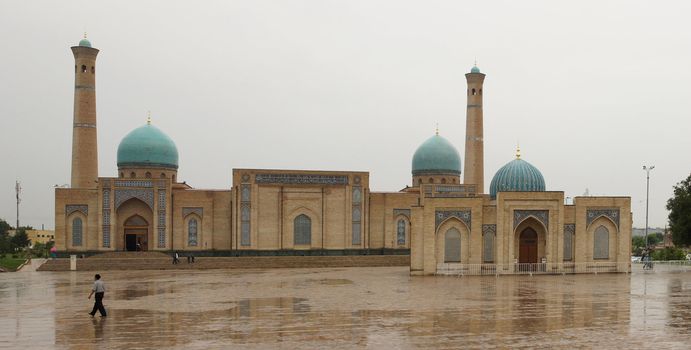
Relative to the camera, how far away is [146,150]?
42.2 metres

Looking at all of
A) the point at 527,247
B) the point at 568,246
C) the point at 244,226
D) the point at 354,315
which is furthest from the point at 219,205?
the point at 354,315

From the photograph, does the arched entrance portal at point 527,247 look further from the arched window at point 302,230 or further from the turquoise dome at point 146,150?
the turquoise dome at point 146,150

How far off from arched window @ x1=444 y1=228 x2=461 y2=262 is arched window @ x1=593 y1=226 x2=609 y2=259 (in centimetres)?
637

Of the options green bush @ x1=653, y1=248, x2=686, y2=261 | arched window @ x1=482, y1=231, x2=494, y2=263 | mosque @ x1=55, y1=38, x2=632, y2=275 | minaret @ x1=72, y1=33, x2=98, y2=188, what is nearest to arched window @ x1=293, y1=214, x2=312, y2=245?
mosque @ x1=55, y1=38, x2=632, y2=275

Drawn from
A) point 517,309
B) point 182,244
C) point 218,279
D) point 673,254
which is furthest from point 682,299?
point 673,254

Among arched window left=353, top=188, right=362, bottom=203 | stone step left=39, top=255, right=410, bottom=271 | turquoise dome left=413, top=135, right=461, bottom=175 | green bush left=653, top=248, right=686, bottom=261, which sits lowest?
green bush left=653, top=248, right=686, bottom=261

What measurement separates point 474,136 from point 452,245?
67.0ft

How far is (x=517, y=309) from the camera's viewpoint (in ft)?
51.0

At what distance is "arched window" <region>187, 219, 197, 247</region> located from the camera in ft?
126

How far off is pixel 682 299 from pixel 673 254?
32544 mm

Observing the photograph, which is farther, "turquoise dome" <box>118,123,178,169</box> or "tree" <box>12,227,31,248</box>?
"tree" <box>12,227,31,248</box>

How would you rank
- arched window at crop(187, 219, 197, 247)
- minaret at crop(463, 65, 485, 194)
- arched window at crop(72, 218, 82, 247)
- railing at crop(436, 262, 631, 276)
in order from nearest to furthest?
railing at crop(436, 262, 631, 276), arched window at crop(72, 218, 82, 247), arched window at crop(187, 219, 197, 247), minaret at crop(463, 65, 485, 194)

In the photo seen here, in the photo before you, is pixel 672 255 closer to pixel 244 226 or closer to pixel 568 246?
pixel 568 246

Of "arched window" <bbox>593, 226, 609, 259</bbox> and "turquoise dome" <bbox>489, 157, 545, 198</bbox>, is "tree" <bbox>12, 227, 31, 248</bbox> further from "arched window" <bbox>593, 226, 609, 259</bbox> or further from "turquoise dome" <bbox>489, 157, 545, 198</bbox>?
"arched window" <bbox>593, 226, 609, 259</bbox>
